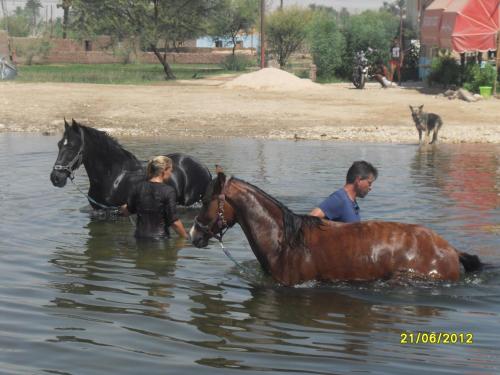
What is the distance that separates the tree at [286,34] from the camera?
222 feet

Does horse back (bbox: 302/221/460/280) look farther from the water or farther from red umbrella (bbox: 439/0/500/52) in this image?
red umbrella (bbox: 439/0/500/52)

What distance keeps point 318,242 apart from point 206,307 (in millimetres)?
1290

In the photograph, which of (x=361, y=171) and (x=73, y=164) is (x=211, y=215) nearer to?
(x=361, y=171)

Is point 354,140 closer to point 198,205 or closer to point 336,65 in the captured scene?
point 198,205

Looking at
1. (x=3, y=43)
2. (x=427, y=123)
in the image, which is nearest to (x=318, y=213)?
(x=427, y=123)

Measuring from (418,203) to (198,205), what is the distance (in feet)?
12.5

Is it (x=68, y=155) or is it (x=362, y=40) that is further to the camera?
(x=362, y=40)

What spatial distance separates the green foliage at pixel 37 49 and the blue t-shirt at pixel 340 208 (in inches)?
2628

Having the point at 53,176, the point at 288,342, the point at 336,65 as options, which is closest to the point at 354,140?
the point at 53,176

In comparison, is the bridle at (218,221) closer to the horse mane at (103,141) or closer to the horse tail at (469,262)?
the horse tail at (469,262)

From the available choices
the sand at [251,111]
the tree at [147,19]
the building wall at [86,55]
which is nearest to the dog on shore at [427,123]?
the sand at [251,111]

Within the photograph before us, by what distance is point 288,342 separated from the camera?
7883 mm

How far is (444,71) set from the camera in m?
39.8
